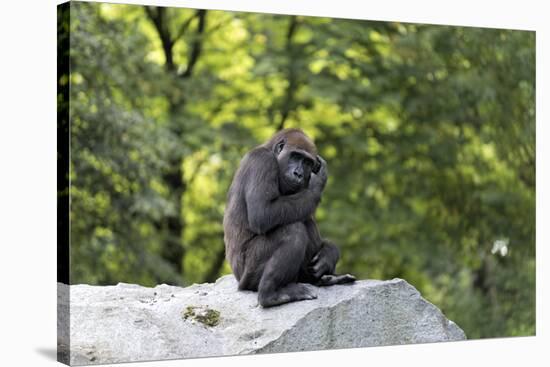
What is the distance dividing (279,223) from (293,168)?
0.46 metres

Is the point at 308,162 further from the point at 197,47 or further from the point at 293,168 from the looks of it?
the point at 197,47

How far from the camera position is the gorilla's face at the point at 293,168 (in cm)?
693

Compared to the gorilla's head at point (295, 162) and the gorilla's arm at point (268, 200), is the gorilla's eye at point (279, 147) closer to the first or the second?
the gorilla's head at point (295, 162)

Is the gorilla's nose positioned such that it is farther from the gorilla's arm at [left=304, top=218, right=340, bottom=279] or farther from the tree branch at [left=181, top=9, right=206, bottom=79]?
the tree branch at [left=181, top=9, right=206, bottom=79]

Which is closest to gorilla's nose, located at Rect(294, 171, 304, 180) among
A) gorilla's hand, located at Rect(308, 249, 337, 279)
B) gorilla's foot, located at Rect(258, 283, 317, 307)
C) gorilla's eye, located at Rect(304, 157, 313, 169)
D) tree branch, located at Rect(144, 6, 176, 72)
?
gorilla's eye, located at Rect(304, 157, 313, 169)

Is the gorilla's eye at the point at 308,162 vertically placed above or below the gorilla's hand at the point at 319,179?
above

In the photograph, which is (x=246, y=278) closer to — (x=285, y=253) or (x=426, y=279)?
(x=285, y=253)

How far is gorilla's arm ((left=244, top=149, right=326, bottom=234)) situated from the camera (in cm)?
682

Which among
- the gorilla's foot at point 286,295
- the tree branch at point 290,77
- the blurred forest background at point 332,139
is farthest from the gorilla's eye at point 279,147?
the tree branch at point 290,77

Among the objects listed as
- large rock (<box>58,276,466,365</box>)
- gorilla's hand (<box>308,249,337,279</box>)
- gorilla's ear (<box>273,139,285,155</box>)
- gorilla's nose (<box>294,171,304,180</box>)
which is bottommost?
large rock (<box>58,276,466,365</box>)

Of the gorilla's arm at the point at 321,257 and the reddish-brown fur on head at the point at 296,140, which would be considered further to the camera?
the gorilla's arm at the point at 321,257

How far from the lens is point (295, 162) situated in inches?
274

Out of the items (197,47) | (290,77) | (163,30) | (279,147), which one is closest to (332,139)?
(290,77)

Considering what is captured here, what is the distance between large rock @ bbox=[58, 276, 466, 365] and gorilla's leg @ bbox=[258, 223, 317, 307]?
0.37ft
